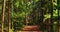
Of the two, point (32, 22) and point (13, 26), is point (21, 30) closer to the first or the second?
point (13, 26)

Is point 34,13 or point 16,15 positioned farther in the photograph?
point 34,13

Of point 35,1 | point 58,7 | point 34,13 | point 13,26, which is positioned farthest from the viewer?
point 34,13

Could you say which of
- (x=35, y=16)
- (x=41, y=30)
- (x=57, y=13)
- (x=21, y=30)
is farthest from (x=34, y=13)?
(x=57, y=13)

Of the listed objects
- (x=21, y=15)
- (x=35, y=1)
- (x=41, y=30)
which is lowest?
(x=41, y=30)

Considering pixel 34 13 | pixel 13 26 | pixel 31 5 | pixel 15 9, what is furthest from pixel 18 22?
pixel 34 13

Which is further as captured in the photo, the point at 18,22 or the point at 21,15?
the point at 21,15

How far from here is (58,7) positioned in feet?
29.1

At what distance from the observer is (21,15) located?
11133 mm

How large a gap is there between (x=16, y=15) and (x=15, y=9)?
883 mm

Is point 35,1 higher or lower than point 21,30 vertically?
higher

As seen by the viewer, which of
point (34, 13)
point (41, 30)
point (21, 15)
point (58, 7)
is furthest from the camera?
point (34, 13)

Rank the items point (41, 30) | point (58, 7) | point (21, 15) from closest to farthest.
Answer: point (58, 7) → point (21, 15) → point (41, 30)

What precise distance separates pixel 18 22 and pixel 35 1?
452 cm

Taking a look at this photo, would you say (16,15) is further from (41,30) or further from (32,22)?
(32,22)
